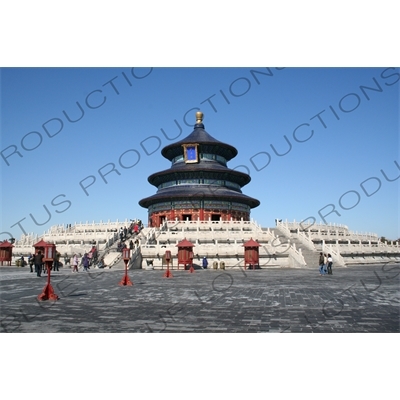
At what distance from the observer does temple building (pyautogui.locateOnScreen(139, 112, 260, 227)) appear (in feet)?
142

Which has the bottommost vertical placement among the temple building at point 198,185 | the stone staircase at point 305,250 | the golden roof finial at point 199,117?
the stone staircase at point 305,250

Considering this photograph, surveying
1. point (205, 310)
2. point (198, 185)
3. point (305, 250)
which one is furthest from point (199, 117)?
point (205, 310)

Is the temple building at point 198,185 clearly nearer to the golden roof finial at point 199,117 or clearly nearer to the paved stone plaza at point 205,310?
the golden roof finial at point 199,117

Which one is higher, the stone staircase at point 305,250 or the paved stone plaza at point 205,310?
the stone staircase at point 305,250

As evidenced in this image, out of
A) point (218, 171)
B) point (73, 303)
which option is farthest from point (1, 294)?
point (218, 171)

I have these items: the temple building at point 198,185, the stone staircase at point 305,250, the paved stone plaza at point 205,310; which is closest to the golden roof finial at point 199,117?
the temple building at point 198,185

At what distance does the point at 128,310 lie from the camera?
9484 mm

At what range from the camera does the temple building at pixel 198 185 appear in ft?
142

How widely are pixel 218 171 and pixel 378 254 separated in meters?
20.8

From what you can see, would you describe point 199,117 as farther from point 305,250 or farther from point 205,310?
point 205,310

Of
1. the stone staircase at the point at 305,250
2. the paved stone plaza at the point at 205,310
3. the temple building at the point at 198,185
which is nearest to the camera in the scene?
the paved stone plaza at the point at 205,310

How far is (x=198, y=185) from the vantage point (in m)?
46.1

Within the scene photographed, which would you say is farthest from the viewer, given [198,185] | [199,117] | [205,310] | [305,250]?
[199,117]

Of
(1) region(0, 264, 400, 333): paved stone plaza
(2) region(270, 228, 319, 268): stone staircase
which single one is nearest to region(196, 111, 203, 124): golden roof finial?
(2) region(270, 228, 319, 268): stone staircase
